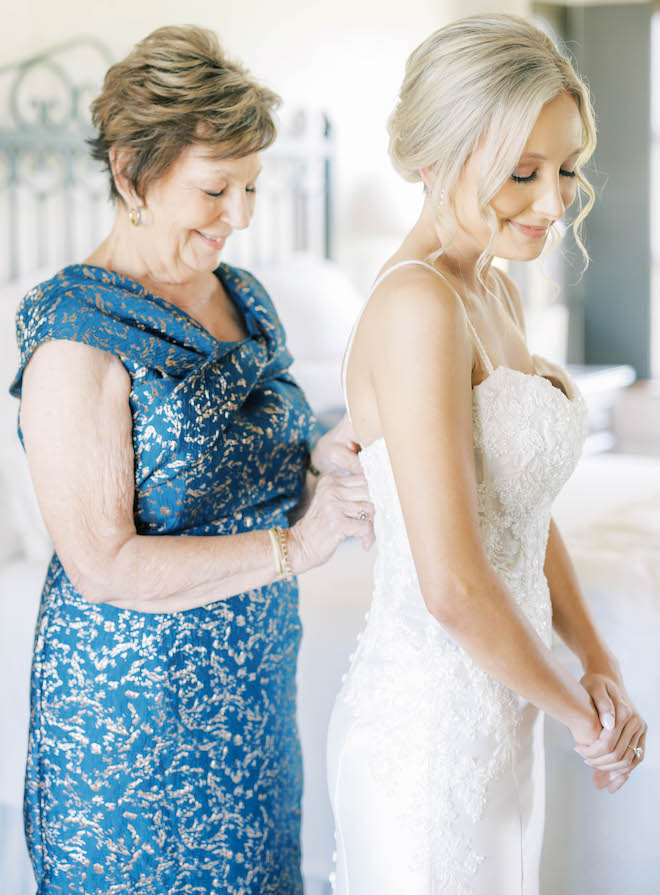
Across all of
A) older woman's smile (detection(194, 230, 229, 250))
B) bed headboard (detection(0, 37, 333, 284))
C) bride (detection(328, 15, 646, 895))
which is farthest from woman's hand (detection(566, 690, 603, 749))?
bed headboard (detection(0, 37, 333, 284))

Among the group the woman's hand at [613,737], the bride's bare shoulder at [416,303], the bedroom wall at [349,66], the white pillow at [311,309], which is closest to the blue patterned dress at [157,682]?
the bride's bare shoulder at [416,303]

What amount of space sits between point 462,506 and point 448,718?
0.30m

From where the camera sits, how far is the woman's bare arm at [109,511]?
4.31 feet

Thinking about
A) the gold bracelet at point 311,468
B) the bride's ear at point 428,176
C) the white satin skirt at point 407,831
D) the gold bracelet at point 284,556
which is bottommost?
the white satin skirt at point 407,831

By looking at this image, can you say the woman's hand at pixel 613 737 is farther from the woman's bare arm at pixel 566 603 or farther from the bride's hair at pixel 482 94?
the bride's hair at pixel 482 94

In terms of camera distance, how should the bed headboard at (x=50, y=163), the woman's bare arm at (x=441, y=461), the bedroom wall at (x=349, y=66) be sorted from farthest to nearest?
the bedroom wall at (x=349, y=66)
the bed headboard at (x=50, y=163)
the woman's bare arm at (x=441, y=461)

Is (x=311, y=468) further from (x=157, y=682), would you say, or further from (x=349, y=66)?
(x=349, y=66)

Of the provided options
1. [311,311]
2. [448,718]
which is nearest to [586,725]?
[448,718]

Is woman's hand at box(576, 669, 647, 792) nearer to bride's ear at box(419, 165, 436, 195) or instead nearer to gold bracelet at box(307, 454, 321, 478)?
gold bracelet at box(307, 454, 321, 478)

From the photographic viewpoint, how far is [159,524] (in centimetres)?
143

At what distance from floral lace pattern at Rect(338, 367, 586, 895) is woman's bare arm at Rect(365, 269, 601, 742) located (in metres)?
0.10

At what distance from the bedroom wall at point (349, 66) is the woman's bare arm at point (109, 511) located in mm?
2053

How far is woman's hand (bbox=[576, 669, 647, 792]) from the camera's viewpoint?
1256 mm

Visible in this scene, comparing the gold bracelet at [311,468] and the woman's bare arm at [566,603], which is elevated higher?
the gold bracelet at [311,468]
